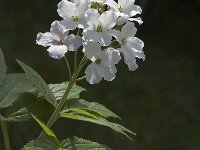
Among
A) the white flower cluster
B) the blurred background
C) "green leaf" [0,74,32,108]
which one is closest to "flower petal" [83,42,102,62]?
the white flower cluster

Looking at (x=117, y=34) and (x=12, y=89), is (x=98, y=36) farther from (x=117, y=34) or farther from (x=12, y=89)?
(x=12, y=89)

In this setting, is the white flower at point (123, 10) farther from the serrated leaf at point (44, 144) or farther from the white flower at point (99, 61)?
the serrated leaf at point (44, 144)

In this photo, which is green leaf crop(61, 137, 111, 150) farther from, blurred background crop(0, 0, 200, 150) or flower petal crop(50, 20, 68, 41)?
blurred background crop(0, 0, 200, 150)

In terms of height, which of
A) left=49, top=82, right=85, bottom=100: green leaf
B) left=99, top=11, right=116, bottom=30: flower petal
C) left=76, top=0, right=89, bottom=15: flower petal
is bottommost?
left=49, top=82, right=85, bottom=100: green leaf

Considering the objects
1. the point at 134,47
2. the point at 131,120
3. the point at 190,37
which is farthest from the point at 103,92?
the point at 134,47

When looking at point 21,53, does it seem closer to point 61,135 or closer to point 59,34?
point 61,135

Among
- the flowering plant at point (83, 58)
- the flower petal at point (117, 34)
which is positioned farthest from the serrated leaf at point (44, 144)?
the flower petal at point (117, 34)
